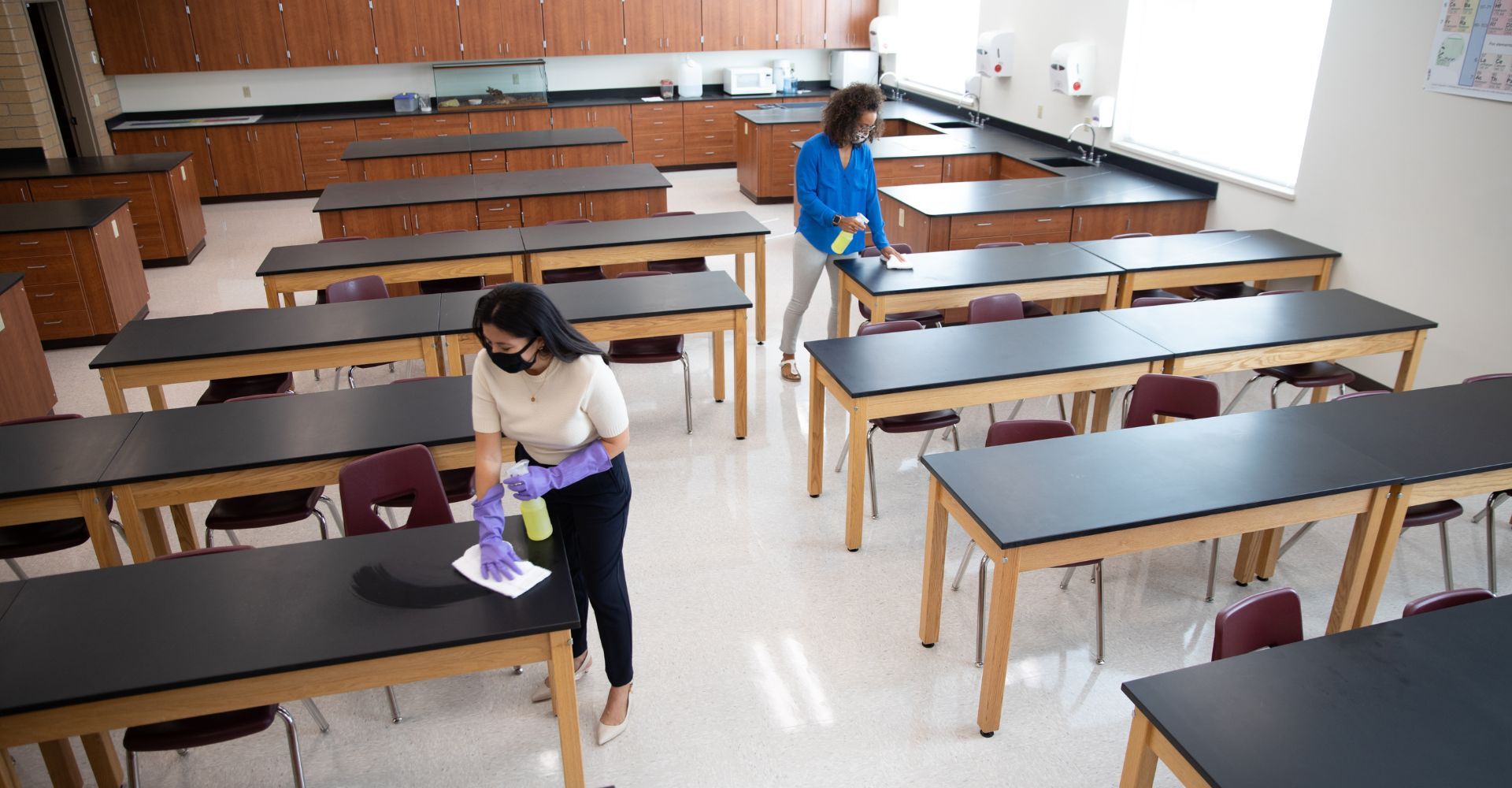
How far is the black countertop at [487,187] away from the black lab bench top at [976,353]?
2.99 meters

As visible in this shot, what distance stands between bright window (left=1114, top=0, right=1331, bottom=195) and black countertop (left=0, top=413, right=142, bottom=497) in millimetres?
5920

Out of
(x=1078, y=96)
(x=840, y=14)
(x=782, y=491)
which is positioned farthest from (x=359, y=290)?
(x=840, y=14)

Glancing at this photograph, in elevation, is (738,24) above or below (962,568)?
above

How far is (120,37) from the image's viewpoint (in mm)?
9148

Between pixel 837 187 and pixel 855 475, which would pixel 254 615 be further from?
pixel 837 187

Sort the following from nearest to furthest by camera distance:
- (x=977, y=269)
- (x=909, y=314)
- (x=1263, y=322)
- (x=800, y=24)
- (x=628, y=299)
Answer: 1. (x=1263, y=322)
2. (x=628, y=299)
3. (x=977, y=269)
4. (x=909, y=314)
5. (x=800, y=24)

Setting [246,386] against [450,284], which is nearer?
[246,386]

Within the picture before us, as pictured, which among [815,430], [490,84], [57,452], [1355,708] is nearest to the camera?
[1355,708]

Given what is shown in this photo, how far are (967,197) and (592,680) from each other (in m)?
4.26

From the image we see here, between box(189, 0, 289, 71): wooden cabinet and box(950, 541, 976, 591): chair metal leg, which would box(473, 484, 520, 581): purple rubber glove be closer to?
box(950, 541, 976, 591): chair metal leg

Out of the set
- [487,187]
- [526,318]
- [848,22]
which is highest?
[848,22]

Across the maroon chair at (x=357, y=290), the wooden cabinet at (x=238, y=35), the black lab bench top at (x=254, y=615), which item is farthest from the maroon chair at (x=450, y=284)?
the wooden cabinet at (x=238, y=35)

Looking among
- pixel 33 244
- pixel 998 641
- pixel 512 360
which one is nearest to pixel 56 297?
pixel 33 244

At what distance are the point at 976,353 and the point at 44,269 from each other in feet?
18.8
